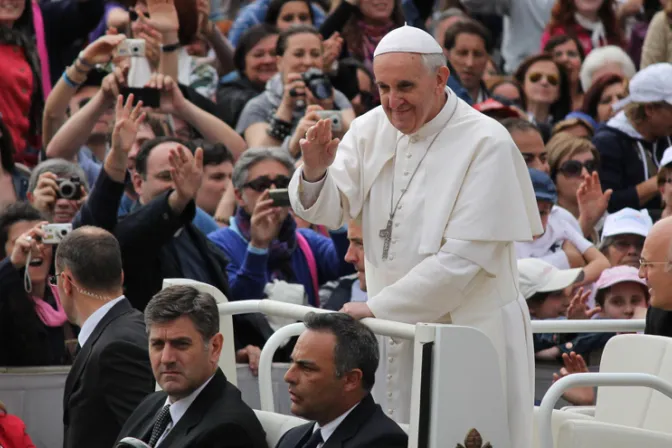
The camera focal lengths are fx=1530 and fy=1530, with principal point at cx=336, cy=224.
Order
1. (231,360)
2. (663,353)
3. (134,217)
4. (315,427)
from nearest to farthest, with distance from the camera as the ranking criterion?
(315,427), (663,353), (231,360), (134,217)

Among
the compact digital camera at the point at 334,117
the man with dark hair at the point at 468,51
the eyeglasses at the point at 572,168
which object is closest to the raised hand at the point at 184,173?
the compact digital camera at the point at 334,117

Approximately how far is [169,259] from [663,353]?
2.59 m

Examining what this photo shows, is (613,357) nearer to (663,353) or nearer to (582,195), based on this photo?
(663,353)

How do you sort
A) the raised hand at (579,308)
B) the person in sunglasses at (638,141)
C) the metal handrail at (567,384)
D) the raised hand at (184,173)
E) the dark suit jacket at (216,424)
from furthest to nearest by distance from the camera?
the person in sunglasses at (638,141), the raised hand at (579,308), the raised hand at (184,173), the dark suit jacket at (216,424), the metal handrail at (567,384)

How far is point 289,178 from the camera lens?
828 centimetres

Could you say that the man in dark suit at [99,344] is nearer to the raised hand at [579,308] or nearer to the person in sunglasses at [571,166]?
the raised hand at [579,308]

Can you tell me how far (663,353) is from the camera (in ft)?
20.5

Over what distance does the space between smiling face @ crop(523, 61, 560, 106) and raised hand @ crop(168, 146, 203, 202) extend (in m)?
5.05

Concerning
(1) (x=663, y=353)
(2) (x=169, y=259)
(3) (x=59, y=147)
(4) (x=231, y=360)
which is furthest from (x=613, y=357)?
(3) (x=59, y=147)

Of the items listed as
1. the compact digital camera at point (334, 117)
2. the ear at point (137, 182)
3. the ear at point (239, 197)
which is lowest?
the ear at point (239, 197)

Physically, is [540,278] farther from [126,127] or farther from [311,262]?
[126,127]

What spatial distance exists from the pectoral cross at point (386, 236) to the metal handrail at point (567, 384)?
980 millimetres

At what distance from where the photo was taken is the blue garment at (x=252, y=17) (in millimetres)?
12242

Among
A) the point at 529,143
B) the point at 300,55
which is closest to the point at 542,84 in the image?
the point at 529,143
